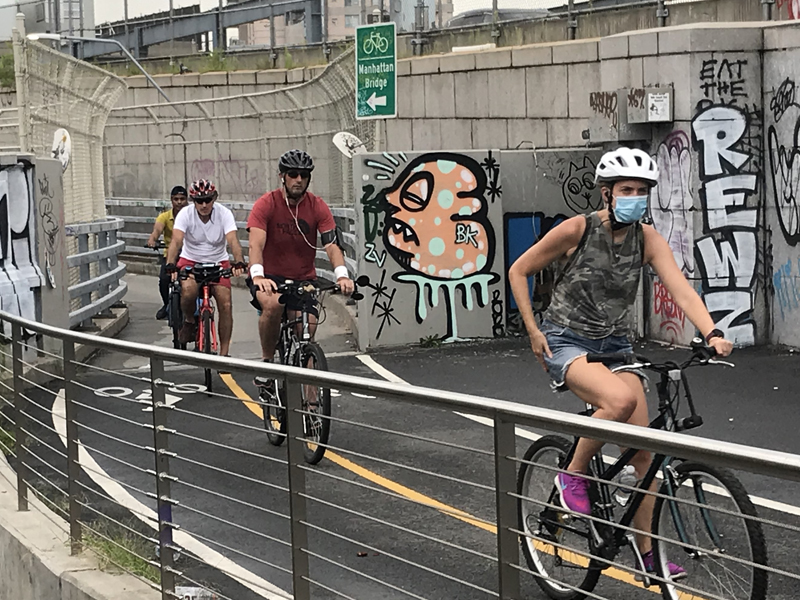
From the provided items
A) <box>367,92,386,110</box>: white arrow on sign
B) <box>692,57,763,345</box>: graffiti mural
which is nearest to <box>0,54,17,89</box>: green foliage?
<box>367,92,386,110</box>: white arrow on sign

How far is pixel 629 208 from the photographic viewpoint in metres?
5.61

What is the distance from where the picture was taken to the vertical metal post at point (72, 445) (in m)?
6.14

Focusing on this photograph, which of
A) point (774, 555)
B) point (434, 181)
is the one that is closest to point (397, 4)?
point (434, 181)

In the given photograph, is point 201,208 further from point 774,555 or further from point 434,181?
point 774,555

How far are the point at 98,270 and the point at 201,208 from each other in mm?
5862

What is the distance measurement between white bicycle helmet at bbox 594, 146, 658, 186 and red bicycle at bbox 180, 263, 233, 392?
6.60 meters

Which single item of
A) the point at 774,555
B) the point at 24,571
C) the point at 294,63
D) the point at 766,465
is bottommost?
the point at 24,571

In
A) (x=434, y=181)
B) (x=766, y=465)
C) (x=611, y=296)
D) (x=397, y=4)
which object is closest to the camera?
(x=766, y=465)

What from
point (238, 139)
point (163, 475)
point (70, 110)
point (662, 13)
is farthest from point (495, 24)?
point (163, 475)

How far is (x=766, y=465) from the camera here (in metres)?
2.59

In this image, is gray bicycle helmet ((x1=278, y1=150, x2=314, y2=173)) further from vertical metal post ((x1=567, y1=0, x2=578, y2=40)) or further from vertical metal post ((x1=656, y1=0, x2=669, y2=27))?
vertical metal post ((x1=567, y1=0, x2=578, y2=40))

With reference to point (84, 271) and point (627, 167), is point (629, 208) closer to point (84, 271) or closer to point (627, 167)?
point (627, 167)

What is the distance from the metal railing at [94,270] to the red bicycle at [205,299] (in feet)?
9.43

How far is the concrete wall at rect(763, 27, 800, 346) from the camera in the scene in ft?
41.5
